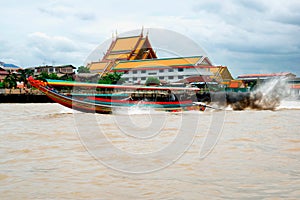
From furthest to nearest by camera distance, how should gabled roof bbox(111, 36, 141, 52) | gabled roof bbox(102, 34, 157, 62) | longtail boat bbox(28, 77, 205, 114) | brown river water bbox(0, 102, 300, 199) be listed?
gabled roof bbox(111, 36, 141, 52), gabled roof bbox(102, 34, 157, 62), longtail boat bbox(28, 77, 205, 114), brown river water bbox(0, 102, 300, 199)

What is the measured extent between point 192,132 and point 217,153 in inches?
109

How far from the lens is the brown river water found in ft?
12.1

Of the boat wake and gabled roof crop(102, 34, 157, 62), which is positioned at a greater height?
gabled roof crop(102, 34, 157, 62)

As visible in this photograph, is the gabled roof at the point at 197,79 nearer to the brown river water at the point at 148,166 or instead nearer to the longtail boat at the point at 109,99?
the longtail boat at the point at 109,99

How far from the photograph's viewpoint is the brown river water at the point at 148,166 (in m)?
3.70

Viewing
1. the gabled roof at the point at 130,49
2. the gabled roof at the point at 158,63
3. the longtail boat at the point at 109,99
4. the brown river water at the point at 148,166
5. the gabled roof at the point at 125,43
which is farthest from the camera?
the gabled roof at the point at 125,43

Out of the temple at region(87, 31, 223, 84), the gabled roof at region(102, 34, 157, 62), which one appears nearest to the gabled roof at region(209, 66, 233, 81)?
the temple at region(87, 31, 223, 84)

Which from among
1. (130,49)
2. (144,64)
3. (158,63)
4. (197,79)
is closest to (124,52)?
(130,49)

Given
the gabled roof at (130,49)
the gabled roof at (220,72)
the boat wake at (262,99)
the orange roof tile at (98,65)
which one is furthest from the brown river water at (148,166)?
the orange roof tile at (98,65)

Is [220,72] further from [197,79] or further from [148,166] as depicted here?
[148,166]

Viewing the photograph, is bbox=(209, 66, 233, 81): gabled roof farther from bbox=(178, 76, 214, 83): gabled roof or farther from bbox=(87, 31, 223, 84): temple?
bbox=(178, 76, 214, 83): gabled roof

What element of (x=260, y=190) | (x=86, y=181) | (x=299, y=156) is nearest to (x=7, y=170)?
(x=86, y=181)

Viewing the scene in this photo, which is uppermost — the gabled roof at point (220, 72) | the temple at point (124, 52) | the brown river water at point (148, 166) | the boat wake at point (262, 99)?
the temple at point (124, 52)

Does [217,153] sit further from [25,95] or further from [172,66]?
[172,66]
